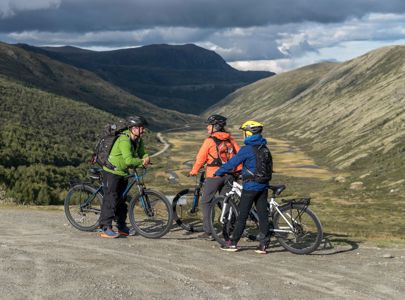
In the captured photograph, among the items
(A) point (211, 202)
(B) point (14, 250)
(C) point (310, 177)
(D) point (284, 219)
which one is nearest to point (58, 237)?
(B) point (14, 250)

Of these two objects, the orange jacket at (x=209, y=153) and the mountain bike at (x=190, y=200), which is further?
the mountain bike at (x=190, y=200)

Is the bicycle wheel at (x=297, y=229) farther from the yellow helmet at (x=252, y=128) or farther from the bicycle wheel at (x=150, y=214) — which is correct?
the bicycle wheel at (x=150, y=214)

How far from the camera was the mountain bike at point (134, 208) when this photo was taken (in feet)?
43.9

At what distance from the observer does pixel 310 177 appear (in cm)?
11844

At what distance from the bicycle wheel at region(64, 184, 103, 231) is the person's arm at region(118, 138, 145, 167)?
2.09 m

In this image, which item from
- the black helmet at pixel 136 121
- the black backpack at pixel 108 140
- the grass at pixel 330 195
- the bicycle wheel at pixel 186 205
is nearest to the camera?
the black helmet at pixel 136 121

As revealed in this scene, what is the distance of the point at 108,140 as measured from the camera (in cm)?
1340

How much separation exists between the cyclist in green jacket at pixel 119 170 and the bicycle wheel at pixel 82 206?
39.4 inches

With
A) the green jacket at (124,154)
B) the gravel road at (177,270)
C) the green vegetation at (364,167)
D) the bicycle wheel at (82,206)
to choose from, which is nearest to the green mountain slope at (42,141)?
the bicycle wheel at (82,206)

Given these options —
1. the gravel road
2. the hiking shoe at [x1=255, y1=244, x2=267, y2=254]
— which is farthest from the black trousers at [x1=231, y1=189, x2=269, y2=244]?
the gravel road

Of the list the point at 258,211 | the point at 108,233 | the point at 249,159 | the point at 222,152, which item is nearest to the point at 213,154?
the point at 222,152

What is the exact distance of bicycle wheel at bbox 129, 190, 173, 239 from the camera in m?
13.3

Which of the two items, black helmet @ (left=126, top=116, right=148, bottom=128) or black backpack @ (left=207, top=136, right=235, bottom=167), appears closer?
black backpack @ (left=207, top=136, right=235, bottom=167)

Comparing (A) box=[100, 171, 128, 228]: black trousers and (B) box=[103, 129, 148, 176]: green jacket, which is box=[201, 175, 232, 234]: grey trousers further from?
(A) box=[100, 171, 128, 228]: black trousers
